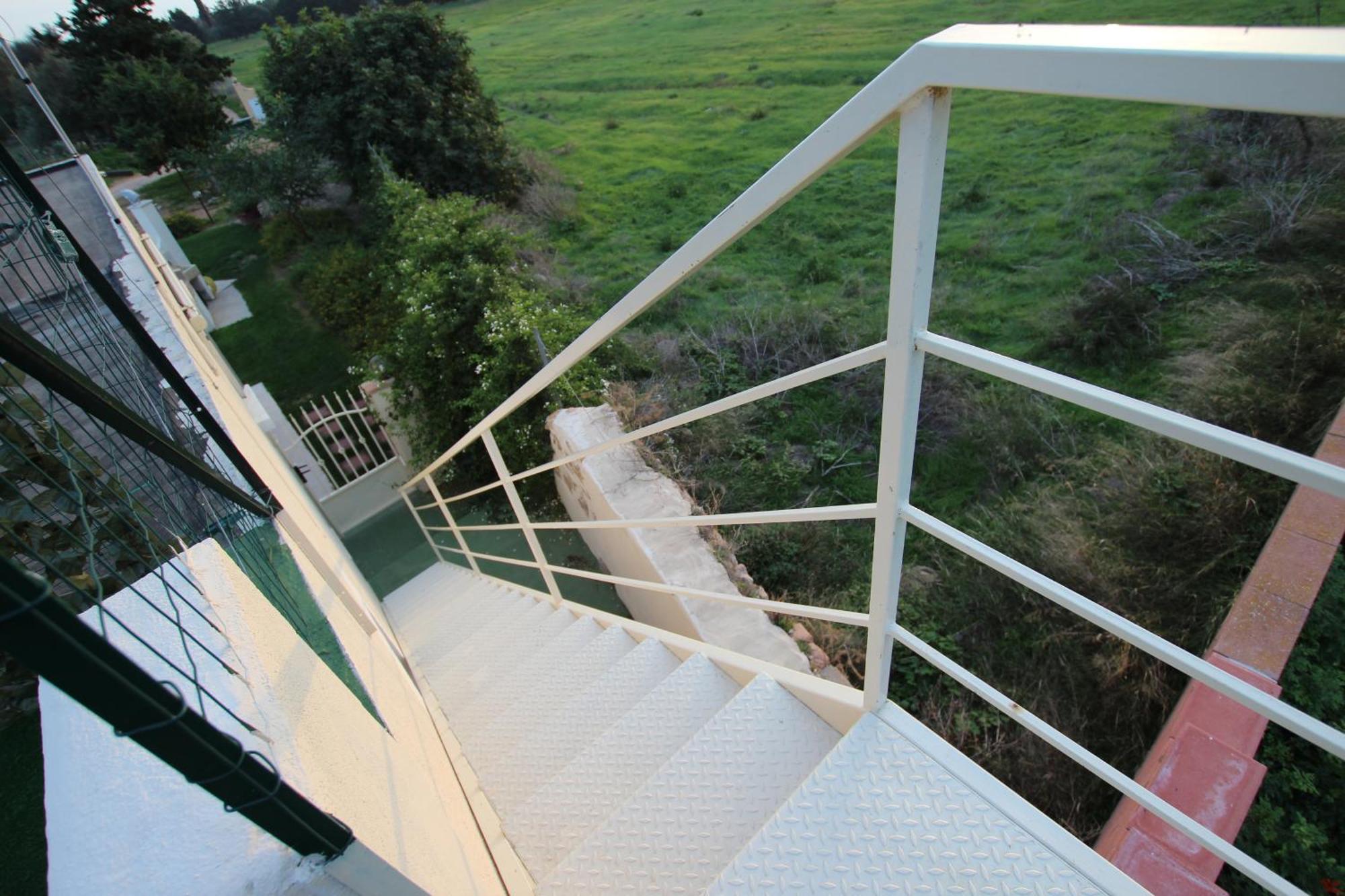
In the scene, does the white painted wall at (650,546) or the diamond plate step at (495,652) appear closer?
the diamond plate step at (495,652)

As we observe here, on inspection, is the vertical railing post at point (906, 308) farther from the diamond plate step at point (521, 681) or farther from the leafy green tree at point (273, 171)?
the leafy green tree at point (273, 171)

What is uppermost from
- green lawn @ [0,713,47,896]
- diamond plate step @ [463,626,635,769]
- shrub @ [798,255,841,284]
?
diamond plate step @ [463,626,635,769]

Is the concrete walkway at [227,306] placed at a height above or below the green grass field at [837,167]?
below

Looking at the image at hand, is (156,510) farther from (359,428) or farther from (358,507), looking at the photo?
(359,428)

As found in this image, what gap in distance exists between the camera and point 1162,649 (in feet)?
2.63

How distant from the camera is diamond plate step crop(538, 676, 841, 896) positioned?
4.40ft

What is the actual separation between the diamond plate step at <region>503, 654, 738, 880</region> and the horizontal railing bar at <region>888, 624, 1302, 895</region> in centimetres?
76

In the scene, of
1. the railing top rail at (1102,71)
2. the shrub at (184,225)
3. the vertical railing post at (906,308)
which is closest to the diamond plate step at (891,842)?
the vertical railing post at (906,308)

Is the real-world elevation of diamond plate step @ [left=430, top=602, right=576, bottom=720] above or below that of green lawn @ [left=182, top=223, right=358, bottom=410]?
above

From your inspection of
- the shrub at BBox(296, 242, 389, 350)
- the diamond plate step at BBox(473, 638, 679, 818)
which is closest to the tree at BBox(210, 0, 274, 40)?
the shrub at BBox(296, 242, 389, 350)

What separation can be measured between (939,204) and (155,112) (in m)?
19.6

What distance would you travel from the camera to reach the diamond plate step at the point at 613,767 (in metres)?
1.67

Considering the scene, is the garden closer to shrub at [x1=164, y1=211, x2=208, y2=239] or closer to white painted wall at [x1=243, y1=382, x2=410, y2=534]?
white painted wall at [x1=243, y1=382, x2=410, y2=534]

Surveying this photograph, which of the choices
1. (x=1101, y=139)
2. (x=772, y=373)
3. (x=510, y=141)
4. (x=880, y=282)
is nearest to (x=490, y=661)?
(x=772, y=373)
